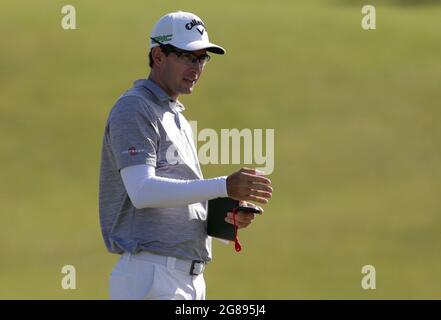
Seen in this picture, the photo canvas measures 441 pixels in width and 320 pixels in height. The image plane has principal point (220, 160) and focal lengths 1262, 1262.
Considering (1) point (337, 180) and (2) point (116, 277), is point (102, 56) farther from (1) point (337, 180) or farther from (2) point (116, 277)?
(2) point (116, 277)

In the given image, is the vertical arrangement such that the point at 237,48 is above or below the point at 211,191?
above

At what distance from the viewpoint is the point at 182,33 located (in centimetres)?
524

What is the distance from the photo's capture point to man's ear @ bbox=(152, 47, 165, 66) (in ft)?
17.3

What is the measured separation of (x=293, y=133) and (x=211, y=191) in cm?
1772

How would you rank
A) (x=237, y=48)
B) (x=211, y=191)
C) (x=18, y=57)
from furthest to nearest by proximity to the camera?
(x=237, y=48) < (x=18, y=57) < (x=211, y=191)

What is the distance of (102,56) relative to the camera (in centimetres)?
2497

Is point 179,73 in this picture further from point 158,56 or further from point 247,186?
point 247,186

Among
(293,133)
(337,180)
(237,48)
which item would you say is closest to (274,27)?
(237,48)

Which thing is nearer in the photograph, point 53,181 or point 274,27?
point 53,181

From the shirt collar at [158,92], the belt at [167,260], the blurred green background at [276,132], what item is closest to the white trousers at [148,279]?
the belt at [167,260]

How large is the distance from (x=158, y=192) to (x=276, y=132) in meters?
17.4
